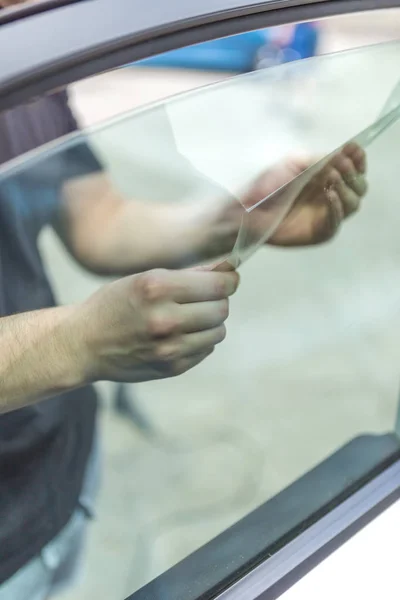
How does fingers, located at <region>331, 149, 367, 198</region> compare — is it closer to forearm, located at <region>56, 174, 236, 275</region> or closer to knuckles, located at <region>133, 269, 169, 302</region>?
forearm, located at <region>56, 174, 236, 275</region>

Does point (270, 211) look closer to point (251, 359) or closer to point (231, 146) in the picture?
point (231, 146)

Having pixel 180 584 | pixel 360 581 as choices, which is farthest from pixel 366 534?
pixel 180 584

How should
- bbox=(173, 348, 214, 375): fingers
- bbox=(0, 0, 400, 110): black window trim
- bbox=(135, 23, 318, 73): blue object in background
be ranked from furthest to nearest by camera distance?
1. bbox=(173, 348, 214, 375): fingers
2. bbox=(135, 23, 318, 73): blue object in background
3. bbox=(0, 0, 400, 110): black window trim

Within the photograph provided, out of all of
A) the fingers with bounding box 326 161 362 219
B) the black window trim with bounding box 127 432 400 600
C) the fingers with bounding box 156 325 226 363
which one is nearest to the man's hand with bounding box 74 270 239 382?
the fingers with bounding box 156 325 226 363

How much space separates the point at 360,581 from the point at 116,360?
53 centimetres

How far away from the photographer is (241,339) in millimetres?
1280

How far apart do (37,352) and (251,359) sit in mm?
657

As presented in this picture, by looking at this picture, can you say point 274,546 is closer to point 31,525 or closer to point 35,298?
point 31,525

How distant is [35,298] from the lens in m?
1.01

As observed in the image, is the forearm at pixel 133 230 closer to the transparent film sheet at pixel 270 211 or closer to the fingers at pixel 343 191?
the transparent film sheet at pixel 270 211

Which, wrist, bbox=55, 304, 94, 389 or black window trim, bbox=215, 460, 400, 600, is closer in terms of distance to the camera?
wrist, bbox=55, 304, 94, 389

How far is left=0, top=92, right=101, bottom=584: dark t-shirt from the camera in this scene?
91cm

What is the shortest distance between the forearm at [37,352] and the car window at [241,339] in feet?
0.55

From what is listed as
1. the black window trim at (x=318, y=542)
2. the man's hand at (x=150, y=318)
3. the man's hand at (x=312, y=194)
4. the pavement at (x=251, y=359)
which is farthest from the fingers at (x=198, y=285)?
the black window trim at (x=318, y=542)
